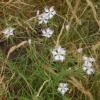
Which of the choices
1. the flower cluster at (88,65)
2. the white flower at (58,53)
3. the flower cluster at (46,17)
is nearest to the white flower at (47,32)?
the flower cluster at (46,17)

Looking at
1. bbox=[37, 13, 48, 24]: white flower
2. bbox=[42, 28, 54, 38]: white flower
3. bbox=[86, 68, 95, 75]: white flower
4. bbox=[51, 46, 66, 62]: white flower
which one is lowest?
bbox=[86, 68, 95, 75]: white flower

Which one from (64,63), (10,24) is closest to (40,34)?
(10,24)

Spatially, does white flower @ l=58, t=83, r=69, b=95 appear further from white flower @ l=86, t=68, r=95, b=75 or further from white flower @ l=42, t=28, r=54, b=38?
white flower @ l=42, t=28, r=54, b=38

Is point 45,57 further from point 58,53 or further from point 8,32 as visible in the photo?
point 8,32

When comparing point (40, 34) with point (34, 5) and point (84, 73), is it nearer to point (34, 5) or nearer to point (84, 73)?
point (34, 5)

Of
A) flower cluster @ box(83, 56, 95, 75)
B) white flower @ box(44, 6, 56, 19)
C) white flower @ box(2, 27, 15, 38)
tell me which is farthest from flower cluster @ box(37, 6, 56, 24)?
flower cluster @ box(83, 56, 95, 75)
